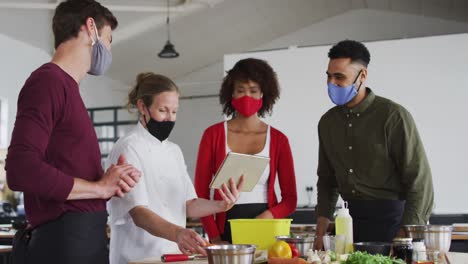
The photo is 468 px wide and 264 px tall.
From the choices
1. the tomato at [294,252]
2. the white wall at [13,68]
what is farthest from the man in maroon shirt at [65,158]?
the white wall at [13,68]

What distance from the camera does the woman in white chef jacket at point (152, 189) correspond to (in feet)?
7.56

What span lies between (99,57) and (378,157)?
142 cm

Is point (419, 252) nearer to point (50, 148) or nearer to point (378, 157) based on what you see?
point (378, 157)

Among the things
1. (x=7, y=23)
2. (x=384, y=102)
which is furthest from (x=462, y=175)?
(x=7, y=23)

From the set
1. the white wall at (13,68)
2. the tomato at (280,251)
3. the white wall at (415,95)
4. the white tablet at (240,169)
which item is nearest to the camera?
the tomato at (280,251)

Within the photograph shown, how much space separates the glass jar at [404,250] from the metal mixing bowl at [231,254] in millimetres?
564

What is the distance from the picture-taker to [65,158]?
1779 millimetres

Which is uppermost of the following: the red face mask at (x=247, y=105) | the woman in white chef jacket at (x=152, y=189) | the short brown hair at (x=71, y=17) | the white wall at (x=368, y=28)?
the white wall at (x=368, y=28)

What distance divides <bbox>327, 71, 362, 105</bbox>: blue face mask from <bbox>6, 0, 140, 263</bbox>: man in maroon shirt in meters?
1.24

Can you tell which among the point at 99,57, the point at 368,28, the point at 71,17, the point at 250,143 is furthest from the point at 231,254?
the point at 368,28

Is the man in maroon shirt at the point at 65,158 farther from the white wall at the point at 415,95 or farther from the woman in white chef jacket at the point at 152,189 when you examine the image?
the white wall at the point at 415,95

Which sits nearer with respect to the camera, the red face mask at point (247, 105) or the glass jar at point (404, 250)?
the glass jar at point (404, 250)

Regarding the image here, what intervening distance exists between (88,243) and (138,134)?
0.76 meters

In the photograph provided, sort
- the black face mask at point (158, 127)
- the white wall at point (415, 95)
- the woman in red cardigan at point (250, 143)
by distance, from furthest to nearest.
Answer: the white wall at point (415, 95) < the woman in red cardigan at point (250, 143) < the black face mask at point (158, 127)
